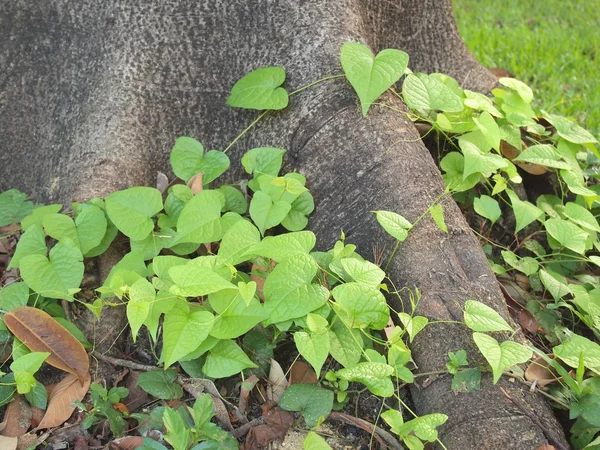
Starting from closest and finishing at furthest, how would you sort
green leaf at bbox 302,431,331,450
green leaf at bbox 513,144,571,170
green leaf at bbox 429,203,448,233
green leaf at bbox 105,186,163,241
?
green leaf at bbox 302,431,331,450, green leaf at bbox 429,203,448,233, green leaf at bbox 105,186,163,241, green leaf at bbox 513,144,571,170

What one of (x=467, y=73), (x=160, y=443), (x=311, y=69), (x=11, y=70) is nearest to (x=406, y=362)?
(x=160, y=443)

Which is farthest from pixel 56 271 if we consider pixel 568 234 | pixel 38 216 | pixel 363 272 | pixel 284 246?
pixel 568 234

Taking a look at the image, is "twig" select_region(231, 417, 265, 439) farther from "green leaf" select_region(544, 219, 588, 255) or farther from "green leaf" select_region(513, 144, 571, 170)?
"green leaf" select_region(513, 144, 571, 170)

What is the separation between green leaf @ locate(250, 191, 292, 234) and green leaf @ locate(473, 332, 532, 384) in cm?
73

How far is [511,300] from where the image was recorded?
2.19 metres

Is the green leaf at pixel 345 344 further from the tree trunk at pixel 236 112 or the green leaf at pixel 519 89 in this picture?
the green leaf at pixel 519 89

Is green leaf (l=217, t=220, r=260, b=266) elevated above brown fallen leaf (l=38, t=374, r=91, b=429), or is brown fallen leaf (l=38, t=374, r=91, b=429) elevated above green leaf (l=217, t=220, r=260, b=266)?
green leaf (l=217, t=220, r=260, b=266)

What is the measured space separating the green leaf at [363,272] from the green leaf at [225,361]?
15.3 inches

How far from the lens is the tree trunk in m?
2.06

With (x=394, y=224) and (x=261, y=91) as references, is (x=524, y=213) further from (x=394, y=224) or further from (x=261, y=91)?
(x=261, y=91)

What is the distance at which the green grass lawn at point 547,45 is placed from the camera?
3941 millimetres

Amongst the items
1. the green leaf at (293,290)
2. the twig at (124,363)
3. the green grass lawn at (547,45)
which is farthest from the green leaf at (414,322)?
the green grass lawn at (547,45)

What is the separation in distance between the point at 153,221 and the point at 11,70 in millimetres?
1148

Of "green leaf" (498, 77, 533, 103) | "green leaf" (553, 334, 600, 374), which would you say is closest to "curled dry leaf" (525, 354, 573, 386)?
"green leaf" (553, 334, 600, 374)
